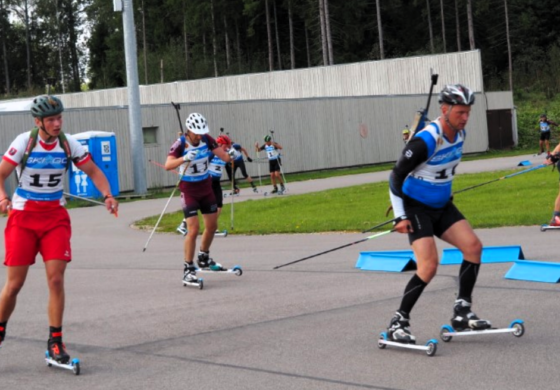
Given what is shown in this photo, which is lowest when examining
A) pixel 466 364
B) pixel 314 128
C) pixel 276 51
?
pixel 466 364

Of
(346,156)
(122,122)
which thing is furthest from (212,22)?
(122,122)

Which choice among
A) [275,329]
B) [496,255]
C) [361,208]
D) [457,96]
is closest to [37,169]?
[275,329]

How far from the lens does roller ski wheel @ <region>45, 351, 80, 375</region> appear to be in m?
7.08

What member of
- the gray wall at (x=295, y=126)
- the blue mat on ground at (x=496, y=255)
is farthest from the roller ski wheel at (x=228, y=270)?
the gray wall at (x=295, y=126)

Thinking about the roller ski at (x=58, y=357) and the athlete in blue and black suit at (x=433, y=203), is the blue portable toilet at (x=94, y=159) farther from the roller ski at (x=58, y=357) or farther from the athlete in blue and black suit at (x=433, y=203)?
the athlete in blue and black suit at (x=433, y=203)

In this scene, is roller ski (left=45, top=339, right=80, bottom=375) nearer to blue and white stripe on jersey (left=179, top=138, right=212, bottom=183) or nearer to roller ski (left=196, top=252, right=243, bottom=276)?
blue and white stripe on jersey (left=179, top=138, right=212, bottom=183)

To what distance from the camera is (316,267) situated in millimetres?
12680

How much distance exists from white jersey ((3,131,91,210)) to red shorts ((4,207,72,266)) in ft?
0.29

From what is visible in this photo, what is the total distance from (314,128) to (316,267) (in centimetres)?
3013

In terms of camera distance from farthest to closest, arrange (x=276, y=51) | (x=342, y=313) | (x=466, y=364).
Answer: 1. (x=276, y=51)
2. (x=342, y=313)
3. (x=466, y=364)

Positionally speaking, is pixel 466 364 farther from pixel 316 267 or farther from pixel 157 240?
pixel 157 240

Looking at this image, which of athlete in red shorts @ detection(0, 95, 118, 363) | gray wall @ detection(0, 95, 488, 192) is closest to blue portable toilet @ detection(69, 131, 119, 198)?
gray wall @ detection(0, 95, 488, 192)

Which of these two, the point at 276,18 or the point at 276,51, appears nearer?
the point at 276,18

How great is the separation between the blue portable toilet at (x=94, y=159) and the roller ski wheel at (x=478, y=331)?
24.2m
